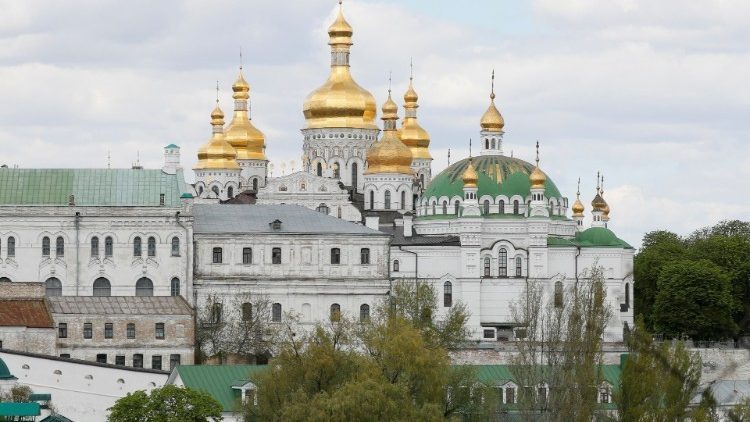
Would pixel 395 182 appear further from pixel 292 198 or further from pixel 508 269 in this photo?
pixel 508 269

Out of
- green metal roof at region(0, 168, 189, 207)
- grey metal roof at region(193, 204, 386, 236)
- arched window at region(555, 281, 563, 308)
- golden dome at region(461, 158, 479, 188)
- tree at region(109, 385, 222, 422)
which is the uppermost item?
golden dome at region(461, 158, 479, 188)

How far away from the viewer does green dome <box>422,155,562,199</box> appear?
91812 mm

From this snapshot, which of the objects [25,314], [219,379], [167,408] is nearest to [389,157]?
[25,314]

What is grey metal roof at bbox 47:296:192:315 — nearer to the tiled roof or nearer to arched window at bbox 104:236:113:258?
the tiled roof

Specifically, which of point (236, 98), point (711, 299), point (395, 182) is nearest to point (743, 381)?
point (711, 299)

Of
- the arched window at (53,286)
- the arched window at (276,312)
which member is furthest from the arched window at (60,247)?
the arched window at (276,312)

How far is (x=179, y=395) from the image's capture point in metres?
54.6

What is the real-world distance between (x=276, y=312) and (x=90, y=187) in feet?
27.7

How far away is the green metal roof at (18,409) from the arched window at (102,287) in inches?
1024

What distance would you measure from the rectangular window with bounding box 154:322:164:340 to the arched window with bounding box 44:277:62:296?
21.9 feet

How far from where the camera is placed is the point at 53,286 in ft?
262

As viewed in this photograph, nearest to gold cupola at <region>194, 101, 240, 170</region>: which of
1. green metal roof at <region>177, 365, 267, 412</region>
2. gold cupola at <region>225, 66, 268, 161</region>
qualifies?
gold cupola at <region>225, 66, 268, 161</region>

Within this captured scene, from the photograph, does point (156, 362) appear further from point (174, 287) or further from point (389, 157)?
point (389, 157)

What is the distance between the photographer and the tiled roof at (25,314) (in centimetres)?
7025
